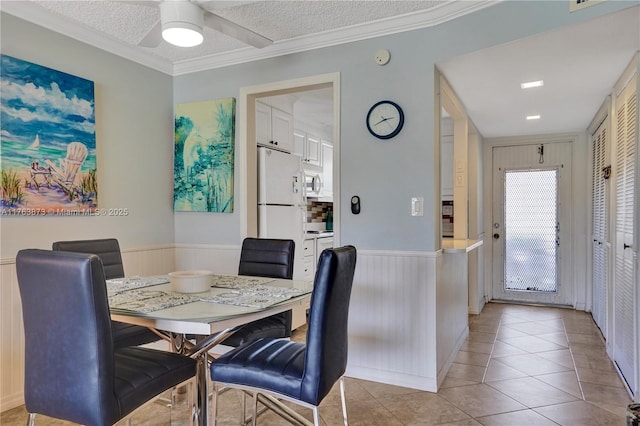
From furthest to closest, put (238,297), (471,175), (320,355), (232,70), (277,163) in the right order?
1. (471,175)
2. (277,163)
3. (232,70)
4. (238,297)
5. (320,355)

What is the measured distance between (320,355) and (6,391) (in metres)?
2.13

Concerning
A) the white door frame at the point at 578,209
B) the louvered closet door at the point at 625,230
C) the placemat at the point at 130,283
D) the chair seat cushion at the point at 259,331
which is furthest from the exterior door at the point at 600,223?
the placemat at the point at 130,283

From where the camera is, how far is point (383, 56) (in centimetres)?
287

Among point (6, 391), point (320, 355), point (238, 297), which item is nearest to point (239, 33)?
point (238, 297)

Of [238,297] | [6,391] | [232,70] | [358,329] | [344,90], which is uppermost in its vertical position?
[232,70]

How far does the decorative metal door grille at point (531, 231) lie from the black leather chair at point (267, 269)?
155 inches

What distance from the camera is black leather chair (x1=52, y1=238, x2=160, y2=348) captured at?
2.34 meters

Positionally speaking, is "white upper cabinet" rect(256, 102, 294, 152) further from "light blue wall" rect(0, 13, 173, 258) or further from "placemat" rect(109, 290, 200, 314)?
"placemat" rect(109, 290, 200, 314)

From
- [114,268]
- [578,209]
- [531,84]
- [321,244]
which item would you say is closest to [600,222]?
[578,209]

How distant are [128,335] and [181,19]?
1745 mm

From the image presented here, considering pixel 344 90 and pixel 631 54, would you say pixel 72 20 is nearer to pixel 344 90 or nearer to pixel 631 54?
pixel 344 90

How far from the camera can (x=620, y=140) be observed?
9.88 ft

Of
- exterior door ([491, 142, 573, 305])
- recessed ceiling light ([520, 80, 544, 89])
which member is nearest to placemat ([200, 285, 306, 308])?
recessed ceiling light ([520, 80, 544, 89])

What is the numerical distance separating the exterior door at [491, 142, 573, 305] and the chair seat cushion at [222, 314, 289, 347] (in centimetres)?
401
